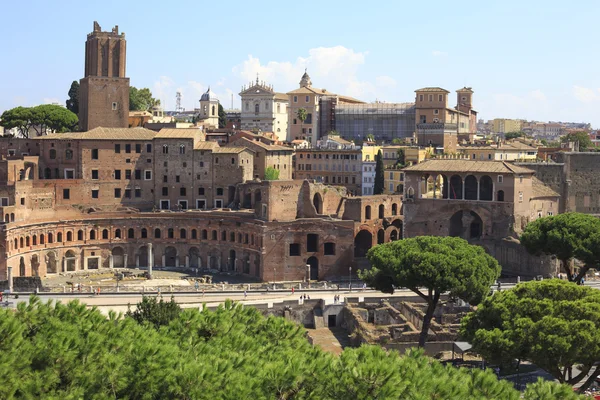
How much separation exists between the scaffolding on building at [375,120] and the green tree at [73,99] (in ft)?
101

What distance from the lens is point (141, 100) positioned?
410 feet

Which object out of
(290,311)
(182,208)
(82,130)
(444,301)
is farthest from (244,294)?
(82,130)

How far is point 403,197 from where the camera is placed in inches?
3061

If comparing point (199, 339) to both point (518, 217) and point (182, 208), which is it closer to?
point (518, 217)

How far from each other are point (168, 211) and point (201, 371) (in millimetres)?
55685

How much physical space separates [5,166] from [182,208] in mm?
15818

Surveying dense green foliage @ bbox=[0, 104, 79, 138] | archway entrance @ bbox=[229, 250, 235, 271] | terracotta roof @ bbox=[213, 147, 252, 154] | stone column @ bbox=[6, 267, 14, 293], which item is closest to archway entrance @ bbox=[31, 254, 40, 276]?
stone column @ bbox=[6, 267, 14, 293]

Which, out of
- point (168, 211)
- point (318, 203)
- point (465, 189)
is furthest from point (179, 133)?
point (465, 189)

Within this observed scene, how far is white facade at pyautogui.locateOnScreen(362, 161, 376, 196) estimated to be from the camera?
97438 mm

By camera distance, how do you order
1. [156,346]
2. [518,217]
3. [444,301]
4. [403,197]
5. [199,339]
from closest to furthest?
[156,346]
[199,339]
[444,301]
[518,217]
[403,197]

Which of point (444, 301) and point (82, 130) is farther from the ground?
point (82, 130)

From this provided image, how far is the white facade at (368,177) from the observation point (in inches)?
3836

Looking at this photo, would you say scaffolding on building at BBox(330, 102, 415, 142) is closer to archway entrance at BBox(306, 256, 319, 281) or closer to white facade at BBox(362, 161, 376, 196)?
white facade at BBox(362, 161, 376, 196)

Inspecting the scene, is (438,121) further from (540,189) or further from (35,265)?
(35,265)
